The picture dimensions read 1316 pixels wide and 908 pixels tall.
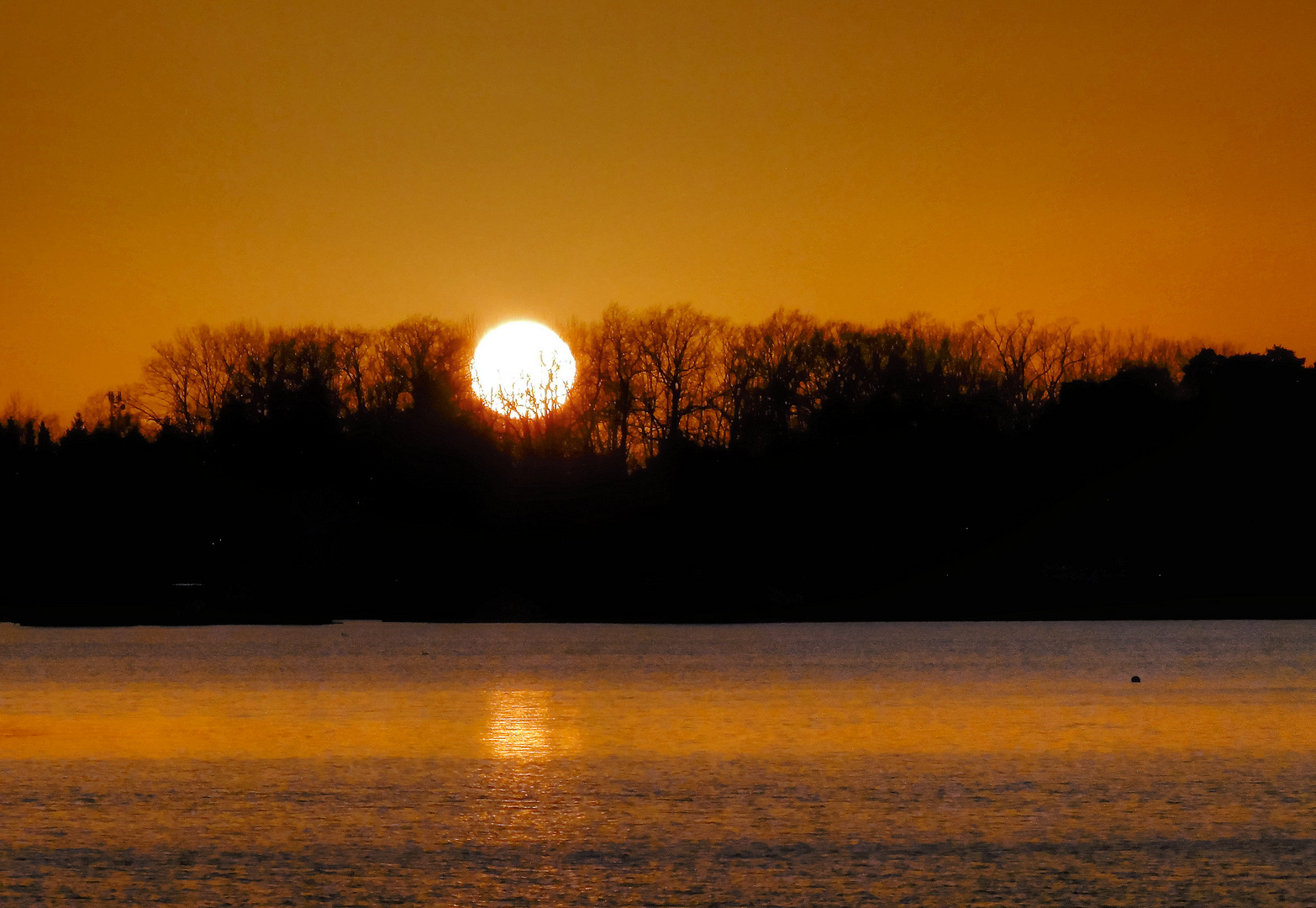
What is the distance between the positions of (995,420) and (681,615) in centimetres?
2248

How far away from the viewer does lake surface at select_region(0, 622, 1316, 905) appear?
17.1 meters

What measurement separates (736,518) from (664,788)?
82.0 metres

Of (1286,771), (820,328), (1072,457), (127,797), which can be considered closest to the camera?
(127,797)

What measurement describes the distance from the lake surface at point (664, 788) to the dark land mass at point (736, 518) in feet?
173

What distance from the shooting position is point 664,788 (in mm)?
24609

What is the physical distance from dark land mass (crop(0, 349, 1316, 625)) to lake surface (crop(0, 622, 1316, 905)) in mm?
52809

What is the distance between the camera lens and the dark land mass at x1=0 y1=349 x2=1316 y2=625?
106m

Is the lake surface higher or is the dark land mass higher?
the dark land mass

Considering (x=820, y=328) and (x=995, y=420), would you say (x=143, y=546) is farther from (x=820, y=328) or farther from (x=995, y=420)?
(x=995, y=420)

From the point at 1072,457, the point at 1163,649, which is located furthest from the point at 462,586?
the point at 1163,649

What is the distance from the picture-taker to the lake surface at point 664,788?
56.1 feet

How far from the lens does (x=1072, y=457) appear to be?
348ft

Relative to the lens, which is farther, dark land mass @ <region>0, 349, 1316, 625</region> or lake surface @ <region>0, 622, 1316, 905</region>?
dark land mass @ <region>0, 349, 1316, 625</region>

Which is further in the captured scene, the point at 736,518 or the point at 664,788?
the point at 736,518
